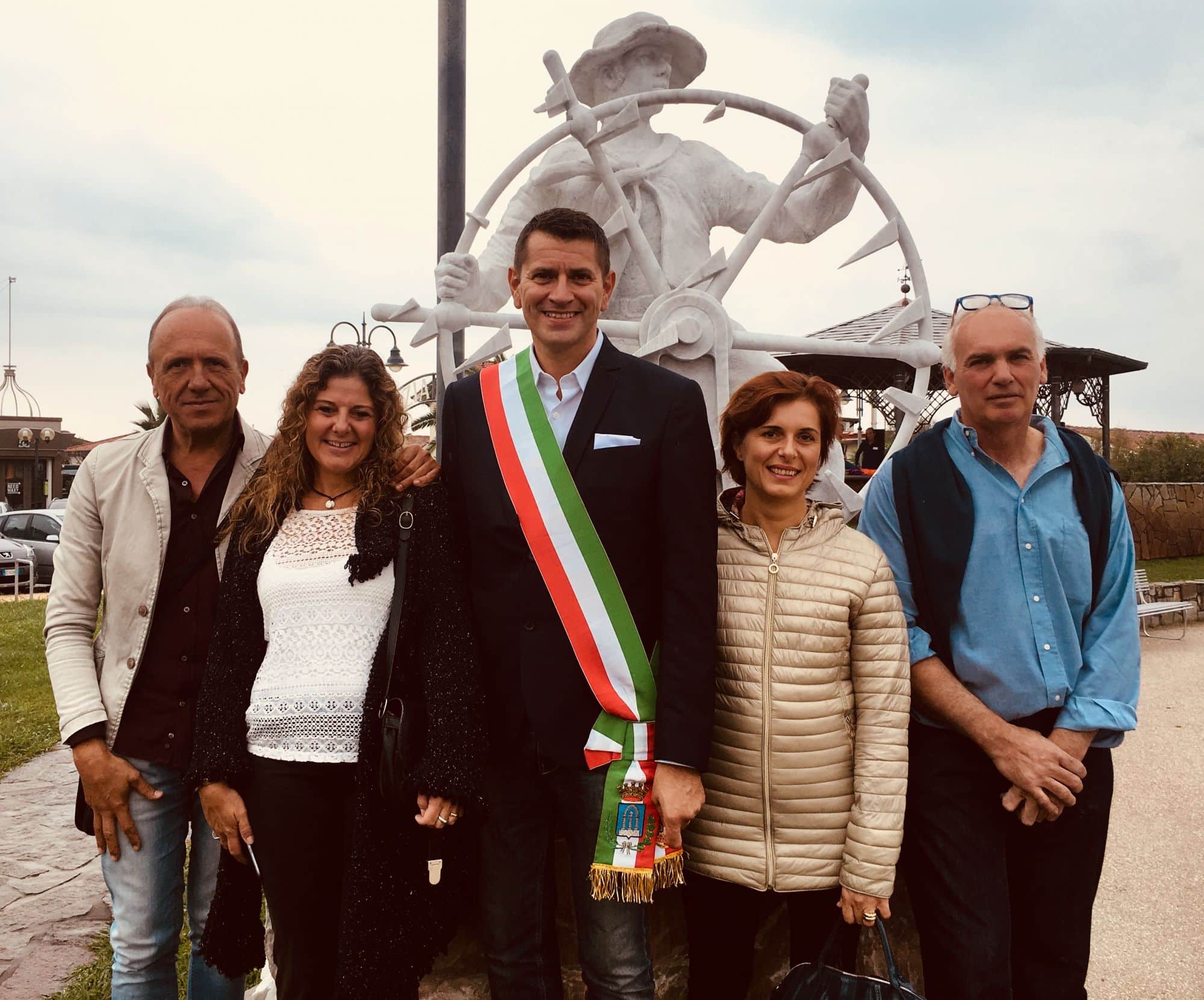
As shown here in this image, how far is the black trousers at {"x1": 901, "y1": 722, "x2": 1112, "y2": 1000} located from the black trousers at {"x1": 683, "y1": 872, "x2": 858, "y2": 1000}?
0.21m

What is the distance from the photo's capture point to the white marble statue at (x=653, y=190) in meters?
4.23

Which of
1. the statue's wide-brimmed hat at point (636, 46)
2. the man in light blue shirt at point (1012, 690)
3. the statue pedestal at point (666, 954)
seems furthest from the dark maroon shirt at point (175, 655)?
the statue's wide-brimmed hat at point (636, 46)

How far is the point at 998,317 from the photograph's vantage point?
7.14ft

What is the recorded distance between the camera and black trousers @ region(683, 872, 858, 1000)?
6.84ft

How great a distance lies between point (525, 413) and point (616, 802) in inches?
34.3

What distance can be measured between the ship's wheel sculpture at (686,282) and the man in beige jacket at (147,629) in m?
1.78

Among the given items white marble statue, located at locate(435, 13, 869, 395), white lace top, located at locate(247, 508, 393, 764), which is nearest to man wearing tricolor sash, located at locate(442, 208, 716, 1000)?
white lace top, located at locate(247, 508, 393, 764)

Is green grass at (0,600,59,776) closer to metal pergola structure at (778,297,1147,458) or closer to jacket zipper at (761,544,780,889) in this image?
jacket zipper at (761,544,780,889)

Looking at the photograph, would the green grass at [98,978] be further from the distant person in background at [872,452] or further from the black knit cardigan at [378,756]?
the distant person in background at [872,452]

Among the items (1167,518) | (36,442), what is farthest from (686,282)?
(36,442)

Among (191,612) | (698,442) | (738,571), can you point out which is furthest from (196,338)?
(738,571)

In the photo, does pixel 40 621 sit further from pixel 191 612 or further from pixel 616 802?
pixel 616 802

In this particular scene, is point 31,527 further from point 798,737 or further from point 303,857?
point 798,737

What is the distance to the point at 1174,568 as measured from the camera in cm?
1672
